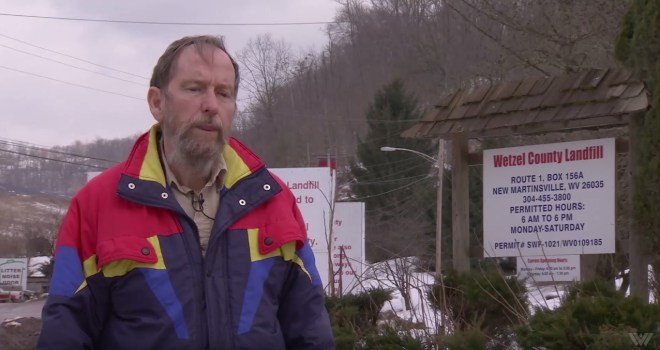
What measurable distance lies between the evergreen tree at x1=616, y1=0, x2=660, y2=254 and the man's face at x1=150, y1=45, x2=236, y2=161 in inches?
178

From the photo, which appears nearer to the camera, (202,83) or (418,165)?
(202,83)

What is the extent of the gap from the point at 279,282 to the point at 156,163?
50cm

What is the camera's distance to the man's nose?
2709mm

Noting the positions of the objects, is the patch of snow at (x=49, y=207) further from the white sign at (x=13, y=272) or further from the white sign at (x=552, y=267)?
the white sign at (x=552, y=267)

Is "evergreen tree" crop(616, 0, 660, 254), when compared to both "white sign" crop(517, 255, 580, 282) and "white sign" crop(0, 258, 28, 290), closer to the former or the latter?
"white sign" crop(517, 255, 580, 282)

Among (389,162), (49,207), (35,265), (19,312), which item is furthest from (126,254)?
(35,265)

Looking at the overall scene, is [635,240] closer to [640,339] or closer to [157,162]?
[640,339]

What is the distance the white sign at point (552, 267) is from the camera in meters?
7.45

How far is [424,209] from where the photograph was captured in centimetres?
4103

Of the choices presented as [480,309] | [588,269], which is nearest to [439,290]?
[480,309]

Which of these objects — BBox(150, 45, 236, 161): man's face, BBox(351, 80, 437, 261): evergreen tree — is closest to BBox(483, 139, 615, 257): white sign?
BBox(150, 45, 236, 161): man's face

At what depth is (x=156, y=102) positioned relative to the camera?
2.82 m

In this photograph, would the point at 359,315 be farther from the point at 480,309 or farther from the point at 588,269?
the point at 588,269

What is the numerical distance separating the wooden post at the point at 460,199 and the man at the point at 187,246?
549cm
